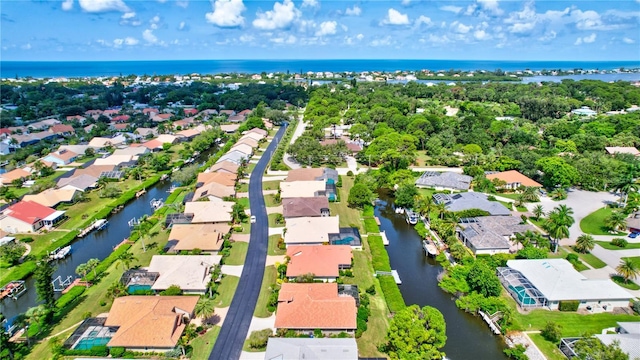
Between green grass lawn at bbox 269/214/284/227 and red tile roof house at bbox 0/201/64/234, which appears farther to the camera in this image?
green grass lawn at bbox 269/214/284/227

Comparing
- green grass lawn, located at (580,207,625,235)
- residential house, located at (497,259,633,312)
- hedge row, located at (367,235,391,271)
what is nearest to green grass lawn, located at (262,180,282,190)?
hedge row, located at (367,235,391,271)

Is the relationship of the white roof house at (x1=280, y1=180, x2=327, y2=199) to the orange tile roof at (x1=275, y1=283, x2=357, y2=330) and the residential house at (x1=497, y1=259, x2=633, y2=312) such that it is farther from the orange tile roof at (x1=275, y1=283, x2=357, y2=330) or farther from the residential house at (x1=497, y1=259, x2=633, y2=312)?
the residential house at (x1=497, y1=259, x2=633, y2=312)

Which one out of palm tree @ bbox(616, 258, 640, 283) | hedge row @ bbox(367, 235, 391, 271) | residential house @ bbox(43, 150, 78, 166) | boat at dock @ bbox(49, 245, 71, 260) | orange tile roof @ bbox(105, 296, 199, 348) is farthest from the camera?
residential house @ bbox(43, 150, 78, 166)

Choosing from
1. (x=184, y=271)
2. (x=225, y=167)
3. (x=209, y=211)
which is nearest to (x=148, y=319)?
(x=184, y=271)

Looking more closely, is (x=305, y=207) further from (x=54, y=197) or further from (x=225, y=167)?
(x=54, y=197)

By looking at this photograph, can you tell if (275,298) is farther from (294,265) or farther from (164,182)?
(164,182)
